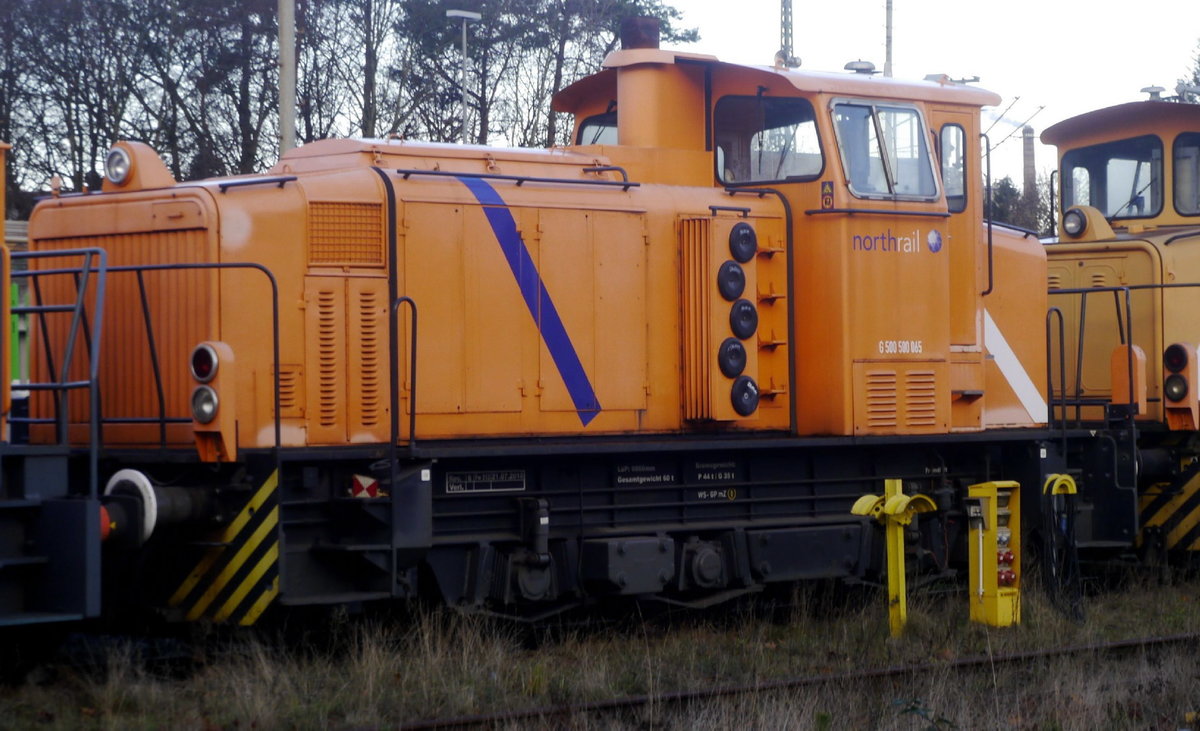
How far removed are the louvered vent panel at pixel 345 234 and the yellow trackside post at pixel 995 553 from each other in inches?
172

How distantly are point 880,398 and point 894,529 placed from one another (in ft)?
3.50

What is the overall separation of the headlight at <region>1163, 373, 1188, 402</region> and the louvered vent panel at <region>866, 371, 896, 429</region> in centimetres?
351

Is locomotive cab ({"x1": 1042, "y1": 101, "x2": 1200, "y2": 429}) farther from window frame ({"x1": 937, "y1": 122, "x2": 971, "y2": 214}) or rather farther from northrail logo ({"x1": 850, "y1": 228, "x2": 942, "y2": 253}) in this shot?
northrail logo ({"x1": 850, "y1": 228, "x2": 942, "y2": 253})

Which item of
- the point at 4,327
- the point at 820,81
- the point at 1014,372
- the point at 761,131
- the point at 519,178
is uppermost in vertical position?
the point at 820,81

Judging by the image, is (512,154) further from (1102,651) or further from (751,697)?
(1102,651)

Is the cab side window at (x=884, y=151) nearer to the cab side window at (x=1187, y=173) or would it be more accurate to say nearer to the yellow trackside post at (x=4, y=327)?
the cab side window at (x=1187, y=173)

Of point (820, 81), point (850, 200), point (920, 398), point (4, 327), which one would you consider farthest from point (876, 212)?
point (4, 327)

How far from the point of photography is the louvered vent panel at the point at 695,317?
938 cm

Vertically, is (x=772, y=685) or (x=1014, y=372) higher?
(x=1014, y=372)

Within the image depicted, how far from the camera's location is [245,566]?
7.73 m

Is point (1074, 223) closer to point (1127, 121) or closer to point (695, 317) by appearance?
point (1127, 121)

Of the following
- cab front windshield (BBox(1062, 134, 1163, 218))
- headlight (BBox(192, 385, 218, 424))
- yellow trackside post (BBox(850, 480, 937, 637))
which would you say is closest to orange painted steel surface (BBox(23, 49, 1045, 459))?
headlight (BBox(192, 385, 218, 424))

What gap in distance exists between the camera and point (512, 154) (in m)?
9.41

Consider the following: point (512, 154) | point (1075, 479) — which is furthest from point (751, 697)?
point (1075, 479)
